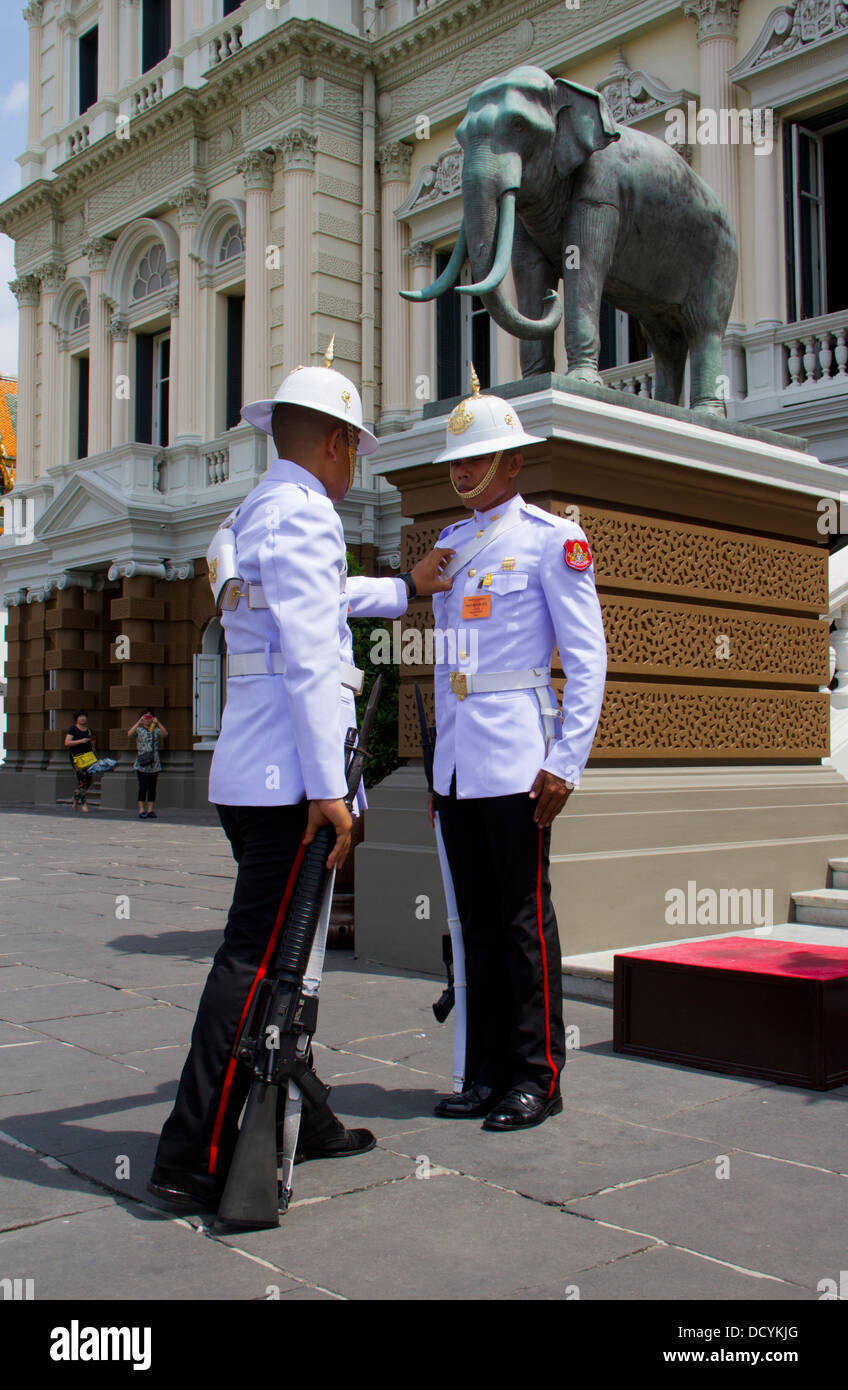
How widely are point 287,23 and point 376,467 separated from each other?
14637 millimetres

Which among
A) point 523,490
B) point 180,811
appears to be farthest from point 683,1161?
point 180,811

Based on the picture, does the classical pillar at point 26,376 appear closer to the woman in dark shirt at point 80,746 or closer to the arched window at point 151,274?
the arched window at point 151,274

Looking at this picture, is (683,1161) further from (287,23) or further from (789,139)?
(287,23)

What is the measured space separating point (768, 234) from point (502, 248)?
29.9 ft

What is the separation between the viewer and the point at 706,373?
6.84 meters

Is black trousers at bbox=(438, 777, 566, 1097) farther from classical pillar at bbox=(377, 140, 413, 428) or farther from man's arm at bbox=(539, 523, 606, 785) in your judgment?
classical pillar at bbox=(377, 140, 413, 428)

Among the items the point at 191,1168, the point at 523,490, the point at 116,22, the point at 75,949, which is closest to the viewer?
the point at 191,1168

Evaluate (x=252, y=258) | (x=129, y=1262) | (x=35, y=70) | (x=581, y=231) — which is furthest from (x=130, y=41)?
(x=129, y=1262)

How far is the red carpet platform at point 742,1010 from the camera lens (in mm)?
3891

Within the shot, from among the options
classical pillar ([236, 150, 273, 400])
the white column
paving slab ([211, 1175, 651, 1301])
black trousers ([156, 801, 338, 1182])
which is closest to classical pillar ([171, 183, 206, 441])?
classical pillar ([236, 150, 273, 400])

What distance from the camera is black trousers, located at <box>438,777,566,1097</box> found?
3.63 m

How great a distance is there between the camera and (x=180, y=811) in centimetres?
1984

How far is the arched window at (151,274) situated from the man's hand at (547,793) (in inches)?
780
